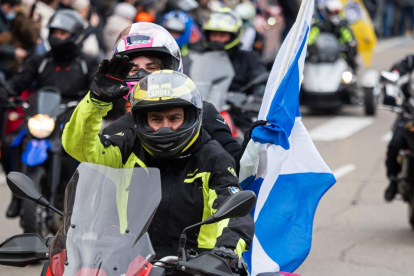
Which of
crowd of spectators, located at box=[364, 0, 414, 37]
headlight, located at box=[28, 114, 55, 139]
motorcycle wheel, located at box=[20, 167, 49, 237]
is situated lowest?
crowd of spectators, located at box=[364, 0, 414, 37]

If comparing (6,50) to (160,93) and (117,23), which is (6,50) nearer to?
(117,23)

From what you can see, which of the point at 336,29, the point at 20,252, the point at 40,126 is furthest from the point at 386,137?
the point at 20,252

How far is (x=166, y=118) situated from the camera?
423 centimetres

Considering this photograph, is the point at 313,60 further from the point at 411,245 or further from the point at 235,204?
the point at 235,204

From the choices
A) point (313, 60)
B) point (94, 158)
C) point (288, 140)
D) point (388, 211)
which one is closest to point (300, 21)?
point (288, 140)

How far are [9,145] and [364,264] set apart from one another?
10.7 ft

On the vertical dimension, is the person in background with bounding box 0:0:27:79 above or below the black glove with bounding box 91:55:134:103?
below

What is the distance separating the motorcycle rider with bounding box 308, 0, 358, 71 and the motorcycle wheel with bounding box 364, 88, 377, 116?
676 mm

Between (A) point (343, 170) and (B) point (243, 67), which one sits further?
(A) point (343, 170)

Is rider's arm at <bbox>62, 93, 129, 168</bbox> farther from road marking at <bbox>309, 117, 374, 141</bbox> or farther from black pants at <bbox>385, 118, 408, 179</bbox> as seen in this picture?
road marking at <bbox>309, 117, 374, 141</bbox>

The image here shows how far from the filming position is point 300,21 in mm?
5309

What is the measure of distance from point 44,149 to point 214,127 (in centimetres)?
305

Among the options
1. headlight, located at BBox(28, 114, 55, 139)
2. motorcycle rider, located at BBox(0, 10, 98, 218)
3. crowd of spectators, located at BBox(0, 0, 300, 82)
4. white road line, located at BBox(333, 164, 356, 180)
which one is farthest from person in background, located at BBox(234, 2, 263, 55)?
headlight, located at BBox(28, 114, 55, 139)

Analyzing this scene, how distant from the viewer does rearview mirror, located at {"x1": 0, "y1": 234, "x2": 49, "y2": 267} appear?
387 centimetres
